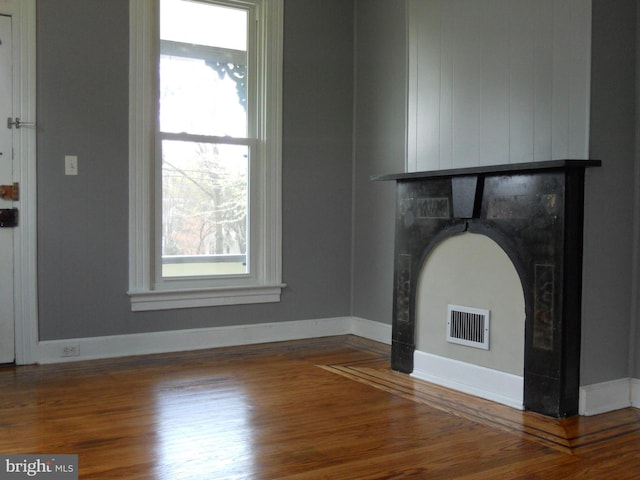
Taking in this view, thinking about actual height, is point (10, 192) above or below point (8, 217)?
above

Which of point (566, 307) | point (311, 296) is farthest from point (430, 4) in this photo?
point (311, 296)

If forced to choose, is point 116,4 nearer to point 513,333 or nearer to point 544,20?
point 544,20

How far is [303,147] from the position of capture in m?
4.74

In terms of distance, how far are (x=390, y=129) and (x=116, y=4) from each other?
1987mm

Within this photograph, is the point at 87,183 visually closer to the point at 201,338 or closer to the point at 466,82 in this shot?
the point at 201,338

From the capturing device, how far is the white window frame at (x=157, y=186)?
13.3 ft

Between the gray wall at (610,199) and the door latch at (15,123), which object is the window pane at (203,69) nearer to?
the door latch at (15,123)

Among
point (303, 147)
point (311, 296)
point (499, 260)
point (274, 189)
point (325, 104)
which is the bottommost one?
point (311, 296)

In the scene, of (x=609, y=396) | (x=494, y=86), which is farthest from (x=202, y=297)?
(x=609, y=396)

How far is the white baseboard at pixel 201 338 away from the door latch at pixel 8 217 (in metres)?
0.73

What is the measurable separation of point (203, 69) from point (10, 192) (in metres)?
1.49

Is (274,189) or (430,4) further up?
(430,4)

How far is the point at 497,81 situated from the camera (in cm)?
325

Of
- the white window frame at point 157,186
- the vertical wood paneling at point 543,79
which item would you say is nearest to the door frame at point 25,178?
the white window frame at point 157,186
